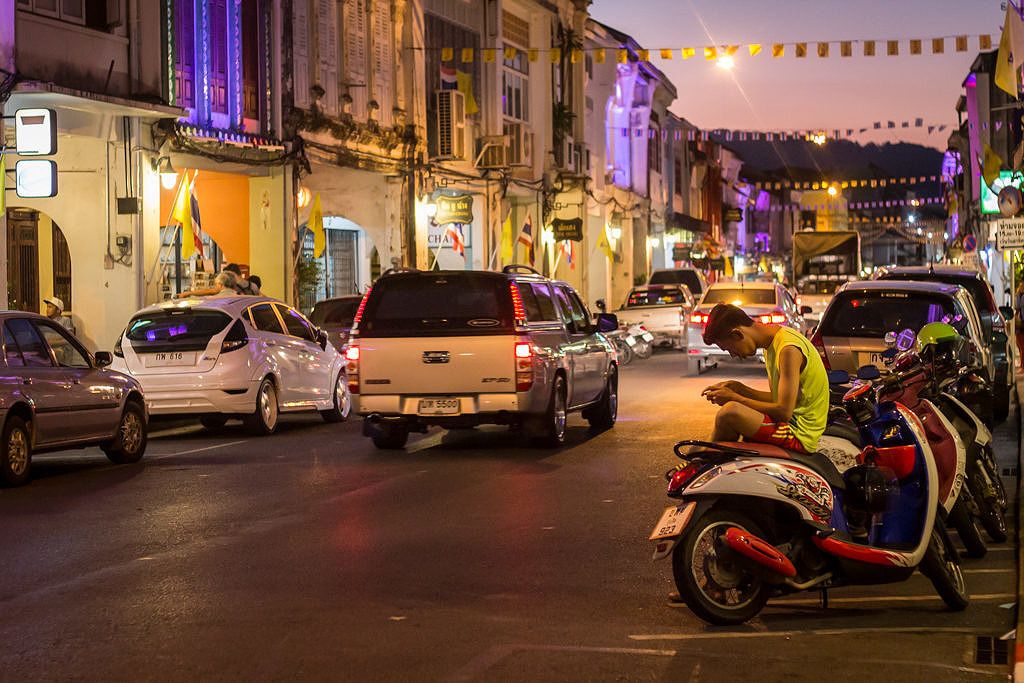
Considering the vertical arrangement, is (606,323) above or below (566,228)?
below

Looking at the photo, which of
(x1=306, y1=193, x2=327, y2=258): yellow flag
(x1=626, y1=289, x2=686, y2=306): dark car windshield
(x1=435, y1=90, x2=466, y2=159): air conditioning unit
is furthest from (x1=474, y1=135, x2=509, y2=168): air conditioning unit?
(x1=306, y1=193, x2=327, y2=258): yellow flag

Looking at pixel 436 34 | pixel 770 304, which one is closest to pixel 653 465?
pixel 770 304

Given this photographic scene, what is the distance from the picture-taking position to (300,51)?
30641 millimetres

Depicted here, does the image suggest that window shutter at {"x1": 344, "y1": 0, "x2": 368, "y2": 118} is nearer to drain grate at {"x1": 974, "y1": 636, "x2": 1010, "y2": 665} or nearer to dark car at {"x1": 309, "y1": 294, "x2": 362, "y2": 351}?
dark car at {"x1": 309, "y1": 294, "x2": 362, "y2": 351}

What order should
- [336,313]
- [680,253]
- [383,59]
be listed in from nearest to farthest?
1. [336,313]
2. [383,59]
3. [680,253]

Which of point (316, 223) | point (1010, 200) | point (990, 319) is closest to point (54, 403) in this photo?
point (990, 319)

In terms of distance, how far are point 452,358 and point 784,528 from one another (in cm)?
824

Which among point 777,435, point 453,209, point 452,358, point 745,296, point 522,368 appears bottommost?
point 777,435

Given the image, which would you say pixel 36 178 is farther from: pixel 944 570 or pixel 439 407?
pixel 944 570

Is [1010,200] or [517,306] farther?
[1010,200]

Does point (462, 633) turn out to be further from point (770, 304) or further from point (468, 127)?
point (468, 127)

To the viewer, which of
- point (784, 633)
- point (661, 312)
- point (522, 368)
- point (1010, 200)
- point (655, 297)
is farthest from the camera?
point (655, 297)

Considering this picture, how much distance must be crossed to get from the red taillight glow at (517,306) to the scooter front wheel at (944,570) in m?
7.94

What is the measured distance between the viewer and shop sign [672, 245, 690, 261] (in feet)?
224
